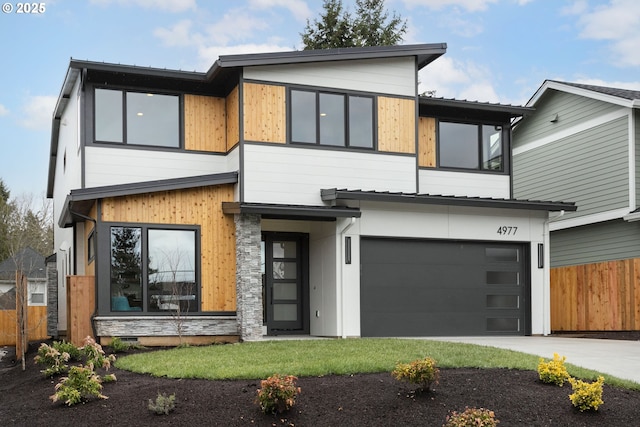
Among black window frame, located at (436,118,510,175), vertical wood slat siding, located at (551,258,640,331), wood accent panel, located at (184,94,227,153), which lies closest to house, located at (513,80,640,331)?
vertical wood slat siding, located at (551,258,640,331)

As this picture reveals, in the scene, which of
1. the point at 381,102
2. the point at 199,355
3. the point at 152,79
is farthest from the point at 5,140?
the point at 199,355

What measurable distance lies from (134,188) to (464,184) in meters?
8.31

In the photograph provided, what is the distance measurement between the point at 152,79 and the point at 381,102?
520 cm

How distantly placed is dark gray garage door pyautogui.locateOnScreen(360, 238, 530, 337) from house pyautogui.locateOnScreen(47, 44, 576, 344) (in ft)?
0.11

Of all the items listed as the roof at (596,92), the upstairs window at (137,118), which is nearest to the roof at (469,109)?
the roof at (596,92)

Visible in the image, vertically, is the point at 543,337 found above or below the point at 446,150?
below

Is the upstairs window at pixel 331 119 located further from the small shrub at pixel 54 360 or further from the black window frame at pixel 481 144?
the small shrub at pixel 54 360

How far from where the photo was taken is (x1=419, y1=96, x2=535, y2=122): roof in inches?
687

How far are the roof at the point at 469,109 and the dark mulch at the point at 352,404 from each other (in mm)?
9576

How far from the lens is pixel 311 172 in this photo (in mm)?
15367

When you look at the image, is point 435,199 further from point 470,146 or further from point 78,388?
point 78,388

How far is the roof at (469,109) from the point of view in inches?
687

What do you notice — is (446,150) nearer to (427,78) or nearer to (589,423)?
(589,423)

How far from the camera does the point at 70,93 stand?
691 inches
